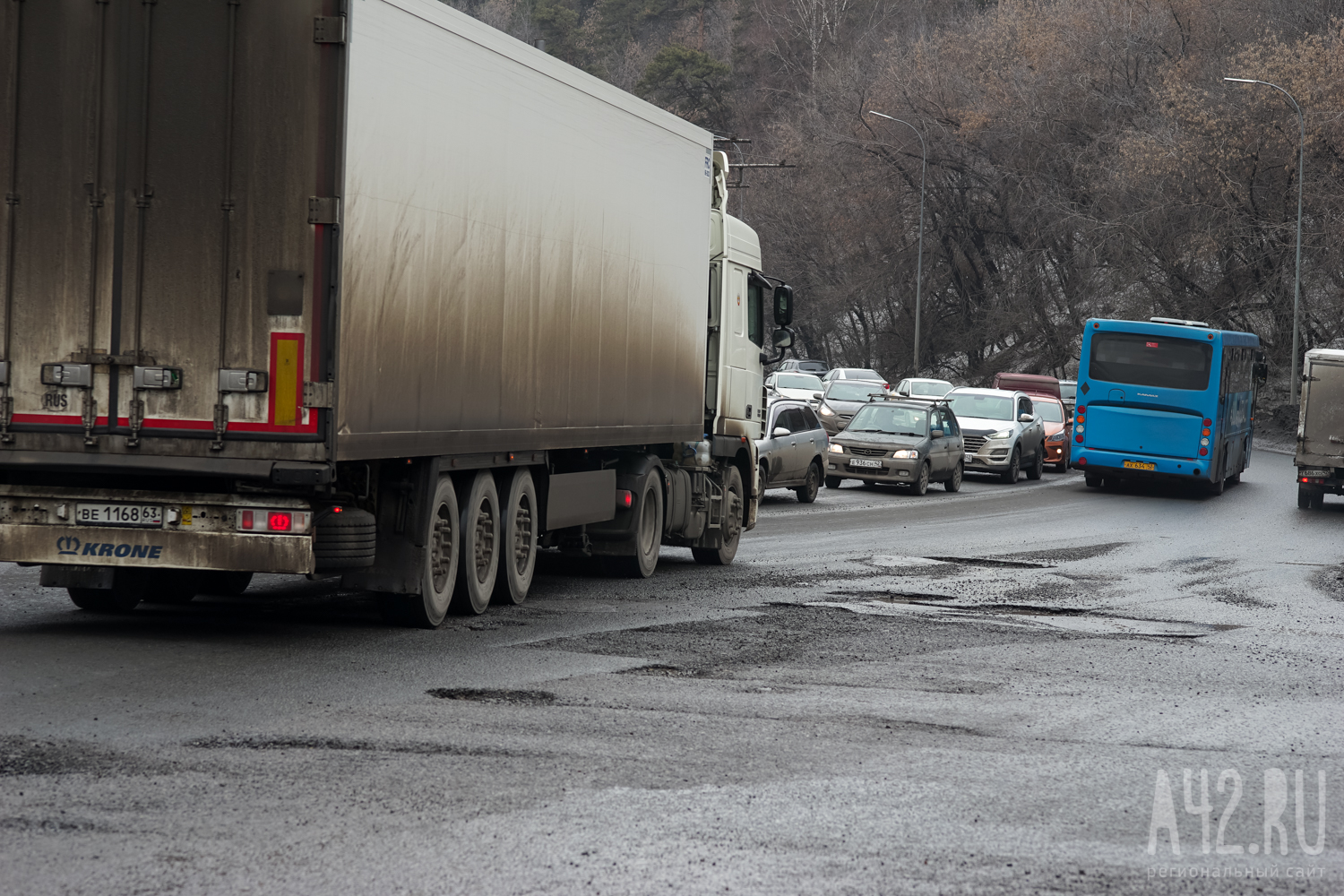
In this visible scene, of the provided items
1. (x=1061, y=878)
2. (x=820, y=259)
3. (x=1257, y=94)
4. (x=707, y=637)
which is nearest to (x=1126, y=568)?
(x=707, y=637)

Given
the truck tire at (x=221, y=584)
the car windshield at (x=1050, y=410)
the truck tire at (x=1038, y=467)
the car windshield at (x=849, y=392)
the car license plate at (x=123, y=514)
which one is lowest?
the truck tire at (x=221, y=584)

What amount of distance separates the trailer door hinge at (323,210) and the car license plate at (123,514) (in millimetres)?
1722

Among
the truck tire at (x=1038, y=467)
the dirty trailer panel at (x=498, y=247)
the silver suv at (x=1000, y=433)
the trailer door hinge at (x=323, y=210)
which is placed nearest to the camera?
the trailer door hinge at (x=323, y=210)

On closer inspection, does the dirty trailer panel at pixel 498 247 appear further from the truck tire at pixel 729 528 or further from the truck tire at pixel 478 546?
the truck tire at pixel 729 528

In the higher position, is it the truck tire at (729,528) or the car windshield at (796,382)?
the car windshield at (796,382)

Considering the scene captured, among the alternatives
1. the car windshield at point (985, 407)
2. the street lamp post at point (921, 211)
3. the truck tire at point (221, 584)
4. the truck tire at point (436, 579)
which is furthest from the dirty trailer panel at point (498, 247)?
the street lamp post at point (921, 211)

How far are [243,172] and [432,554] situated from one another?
2611 mm

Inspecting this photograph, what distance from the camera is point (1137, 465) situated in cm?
2969

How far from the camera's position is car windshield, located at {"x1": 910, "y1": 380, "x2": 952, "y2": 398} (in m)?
44.5

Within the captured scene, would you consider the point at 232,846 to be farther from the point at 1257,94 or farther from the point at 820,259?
the point at 820,259

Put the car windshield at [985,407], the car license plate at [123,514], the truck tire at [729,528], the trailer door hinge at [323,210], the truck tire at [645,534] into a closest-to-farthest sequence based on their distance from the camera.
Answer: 1. the trailer door hinge at [323,210]
2. the car license plate at [123,514]
3. the truck tire at [645,534]
4. the truck tire at [729,528]
5. the car windshield at [985,407]

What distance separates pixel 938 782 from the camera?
6.65m

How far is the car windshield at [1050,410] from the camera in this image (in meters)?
37.9

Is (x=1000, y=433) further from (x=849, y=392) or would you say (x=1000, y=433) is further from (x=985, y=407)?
(x=849, y=392)
